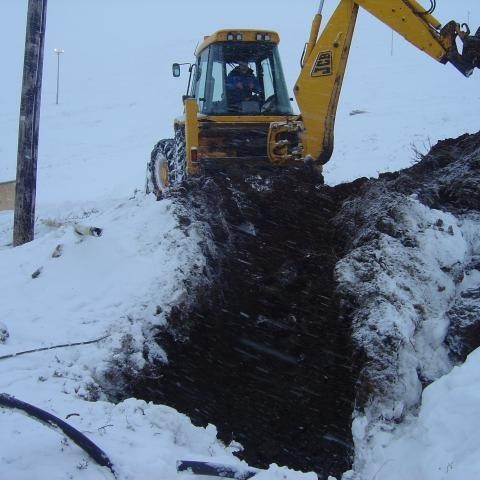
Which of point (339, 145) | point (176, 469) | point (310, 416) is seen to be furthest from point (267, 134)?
point (339, 145)

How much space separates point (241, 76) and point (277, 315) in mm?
4046

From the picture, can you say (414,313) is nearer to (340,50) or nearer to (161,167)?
(340,50)

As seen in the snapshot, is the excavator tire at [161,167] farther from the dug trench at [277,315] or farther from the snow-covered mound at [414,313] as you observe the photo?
the snow-covered mound at [414,313]

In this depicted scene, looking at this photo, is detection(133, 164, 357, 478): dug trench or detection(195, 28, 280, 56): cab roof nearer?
detection(133, 164, 357, 478): dug trench

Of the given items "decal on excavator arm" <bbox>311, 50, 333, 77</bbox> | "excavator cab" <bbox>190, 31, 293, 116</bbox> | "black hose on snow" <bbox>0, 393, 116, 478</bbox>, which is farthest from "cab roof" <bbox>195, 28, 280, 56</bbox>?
"black hose on snow" <bbox>0, 393, 116, 478</bbox>

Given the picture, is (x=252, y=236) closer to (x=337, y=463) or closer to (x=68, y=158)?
(x=337, y=463)

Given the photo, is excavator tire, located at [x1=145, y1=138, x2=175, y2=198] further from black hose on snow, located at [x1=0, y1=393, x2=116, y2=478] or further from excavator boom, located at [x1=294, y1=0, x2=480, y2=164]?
black hose on snow, located at [x1=0, y1=393, x2=116, y2=478]

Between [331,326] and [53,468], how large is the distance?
2.76 m

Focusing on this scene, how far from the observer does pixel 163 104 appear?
32656 mm

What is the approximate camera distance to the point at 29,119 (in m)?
7.91

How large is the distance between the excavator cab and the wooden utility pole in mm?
2332

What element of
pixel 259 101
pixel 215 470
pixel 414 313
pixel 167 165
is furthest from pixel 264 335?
pixel 259 101

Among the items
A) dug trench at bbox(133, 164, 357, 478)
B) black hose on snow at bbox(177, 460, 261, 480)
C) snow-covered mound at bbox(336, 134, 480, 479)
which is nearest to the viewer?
black hose on snow at bbox(177, 460, 261, 480)

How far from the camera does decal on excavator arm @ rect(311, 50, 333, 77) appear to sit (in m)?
7.15
